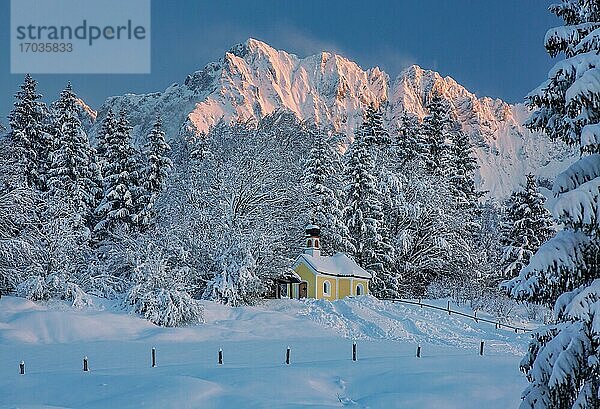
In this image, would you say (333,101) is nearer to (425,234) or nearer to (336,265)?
(425,234)

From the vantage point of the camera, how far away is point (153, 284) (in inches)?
1186

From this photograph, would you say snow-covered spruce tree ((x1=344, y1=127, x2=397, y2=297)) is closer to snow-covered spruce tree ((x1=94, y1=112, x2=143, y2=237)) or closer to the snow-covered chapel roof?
the snow-covered chapel roof

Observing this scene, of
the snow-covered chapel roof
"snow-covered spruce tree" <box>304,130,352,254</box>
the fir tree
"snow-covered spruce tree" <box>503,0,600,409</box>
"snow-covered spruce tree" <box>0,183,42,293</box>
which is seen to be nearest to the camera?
"snow-covered spruce tree" <box>503,0,600,409</box>

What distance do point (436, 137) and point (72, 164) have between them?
106 ft

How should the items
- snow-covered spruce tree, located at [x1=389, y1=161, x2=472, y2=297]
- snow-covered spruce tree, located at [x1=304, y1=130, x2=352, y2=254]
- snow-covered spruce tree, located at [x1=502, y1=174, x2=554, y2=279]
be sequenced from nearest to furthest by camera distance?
snow-covered spruce tree, located at [x1=502, y1=174, x2=554, y2=279], snow-covered spruce tree, located at [x1=304, y1=130, x2=352, y2=254], snow-covered spruce tree, located at [x1=389, y1=161, x2=472, y2=297]

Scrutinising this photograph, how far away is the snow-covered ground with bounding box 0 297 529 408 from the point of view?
16.0 metres

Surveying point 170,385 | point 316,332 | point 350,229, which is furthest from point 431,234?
point 170,385

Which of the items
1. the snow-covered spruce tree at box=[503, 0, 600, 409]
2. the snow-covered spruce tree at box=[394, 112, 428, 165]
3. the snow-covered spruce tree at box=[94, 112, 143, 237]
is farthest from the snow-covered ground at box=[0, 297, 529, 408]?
the snow-covered spruce tree at box=[394, 112, 428, 165]

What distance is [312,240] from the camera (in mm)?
41625

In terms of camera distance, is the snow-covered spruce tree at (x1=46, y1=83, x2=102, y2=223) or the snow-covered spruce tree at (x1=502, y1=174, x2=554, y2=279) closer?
the snow-covered spruce tree at (x1=502, y1=174, x2=554, y2=279)

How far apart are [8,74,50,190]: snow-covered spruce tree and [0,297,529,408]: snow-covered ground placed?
1763 centimetres

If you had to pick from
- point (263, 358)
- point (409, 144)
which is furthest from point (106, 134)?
point (263, 358)

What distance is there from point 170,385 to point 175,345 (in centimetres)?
913

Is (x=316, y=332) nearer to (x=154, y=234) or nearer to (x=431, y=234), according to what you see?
(x=154, y=234)
